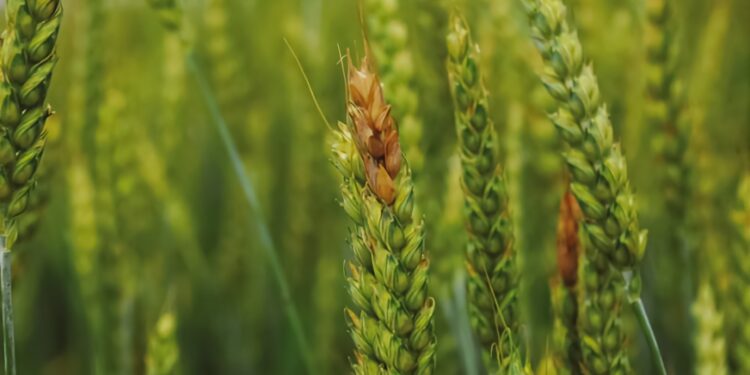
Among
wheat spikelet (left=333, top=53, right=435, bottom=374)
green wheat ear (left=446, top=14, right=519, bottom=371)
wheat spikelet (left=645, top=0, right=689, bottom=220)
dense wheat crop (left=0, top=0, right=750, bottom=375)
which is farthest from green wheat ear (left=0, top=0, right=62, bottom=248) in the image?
wheat spikelet (left=645, top=0, right=689, bottom=220)

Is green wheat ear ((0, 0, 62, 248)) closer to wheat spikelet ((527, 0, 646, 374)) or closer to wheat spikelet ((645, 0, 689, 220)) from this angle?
wheat spikelet ((527, 0, 646, 374))

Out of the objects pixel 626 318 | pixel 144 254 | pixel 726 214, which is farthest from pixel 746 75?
pixel 144 254

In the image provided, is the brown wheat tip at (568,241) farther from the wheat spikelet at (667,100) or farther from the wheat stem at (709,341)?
the wheat spikelet at (667,100)

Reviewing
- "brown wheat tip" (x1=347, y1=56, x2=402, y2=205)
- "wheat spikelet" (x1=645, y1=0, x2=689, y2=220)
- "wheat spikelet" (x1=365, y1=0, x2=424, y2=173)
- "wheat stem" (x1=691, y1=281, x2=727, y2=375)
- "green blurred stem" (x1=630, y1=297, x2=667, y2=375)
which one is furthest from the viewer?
"wheat spikelet" (x1=645, y1=0, x2=689, y2=220)

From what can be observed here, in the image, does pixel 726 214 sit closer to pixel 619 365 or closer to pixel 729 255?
pixel 729 255

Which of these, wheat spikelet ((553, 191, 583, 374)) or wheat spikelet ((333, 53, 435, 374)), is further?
wheat spikelet ((553, 191, 583, 374))

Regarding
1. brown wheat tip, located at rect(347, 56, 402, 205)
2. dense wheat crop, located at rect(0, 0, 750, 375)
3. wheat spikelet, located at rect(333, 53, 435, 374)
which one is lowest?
dense wheat crop, located at rect(0, 0, 750, 375)
